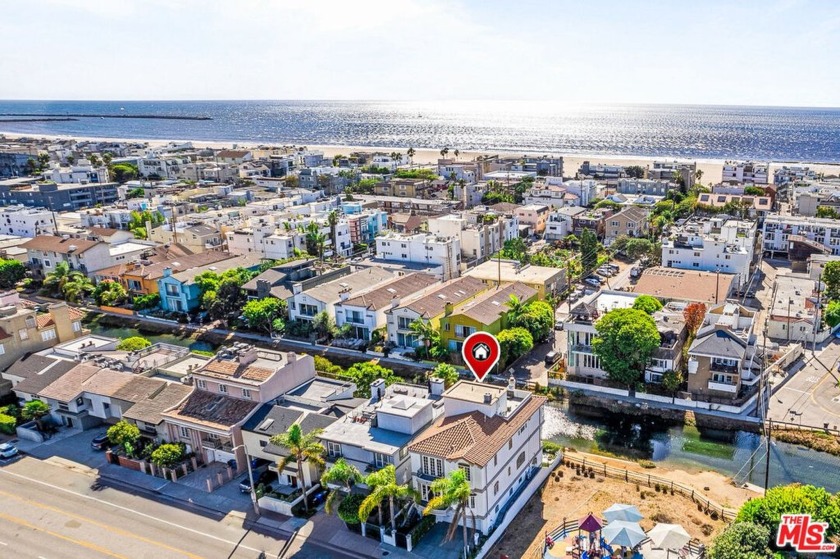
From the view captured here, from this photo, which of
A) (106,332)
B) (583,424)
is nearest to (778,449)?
(583,424)

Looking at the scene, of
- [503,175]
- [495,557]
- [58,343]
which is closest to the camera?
[495,557]

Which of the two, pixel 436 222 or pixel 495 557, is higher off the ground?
pixel 436 222

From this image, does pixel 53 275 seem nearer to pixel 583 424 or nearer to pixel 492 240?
pixel 492 240

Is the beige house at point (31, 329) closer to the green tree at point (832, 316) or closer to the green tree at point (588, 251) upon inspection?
the green tree at point (588, 251)

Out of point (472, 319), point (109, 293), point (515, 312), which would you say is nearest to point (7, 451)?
point (472, 319)

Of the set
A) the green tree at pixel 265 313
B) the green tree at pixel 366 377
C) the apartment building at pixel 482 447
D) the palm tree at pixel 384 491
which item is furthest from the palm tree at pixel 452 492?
the green tree at pixel 265 313

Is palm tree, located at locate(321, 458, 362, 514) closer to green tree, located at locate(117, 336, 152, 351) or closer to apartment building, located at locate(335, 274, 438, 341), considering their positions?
apartment building, located at locate(335, 274, 438, 341)

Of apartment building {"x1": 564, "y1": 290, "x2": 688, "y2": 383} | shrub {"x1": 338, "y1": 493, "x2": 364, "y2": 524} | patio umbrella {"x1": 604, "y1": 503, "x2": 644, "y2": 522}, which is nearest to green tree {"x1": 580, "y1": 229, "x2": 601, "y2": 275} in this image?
apartment building {"x1": 564, "y1": 290, "x2": 688, "y2": 383}
